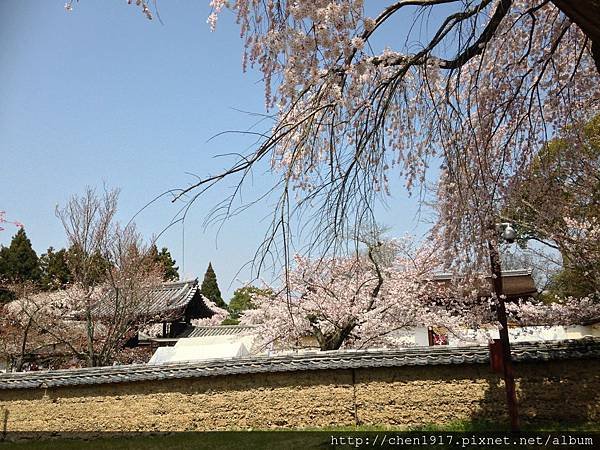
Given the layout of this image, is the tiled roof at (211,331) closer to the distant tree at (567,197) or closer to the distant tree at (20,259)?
the distant tree at (20,259)

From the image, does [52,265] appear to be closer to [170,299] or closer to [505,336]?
[170,299]

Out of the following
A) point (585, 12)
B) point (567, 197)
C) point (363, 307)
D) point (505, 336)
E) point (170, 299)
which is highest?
point (567, 197)

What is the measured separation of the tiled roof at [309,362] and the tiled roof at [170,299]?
Answer: 4.84m

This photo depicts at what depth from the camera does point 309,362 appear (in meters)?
7.13

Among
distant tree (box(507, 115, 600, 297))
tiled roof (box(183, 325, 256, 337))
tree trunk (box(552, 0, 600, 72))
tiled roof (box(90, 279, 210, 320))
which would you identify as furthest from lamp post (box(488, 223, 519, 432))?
tiled roof (box(183, 325, 256, 337))

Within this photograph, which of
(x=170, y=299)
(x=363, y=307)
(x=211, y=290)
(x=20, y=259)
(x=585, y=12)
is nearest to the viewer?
(x=585, y=12)

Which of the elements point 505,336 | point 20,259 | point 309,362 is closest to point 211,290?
point 20,259

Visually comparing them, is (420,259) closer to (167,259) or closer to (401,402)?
(401,402)

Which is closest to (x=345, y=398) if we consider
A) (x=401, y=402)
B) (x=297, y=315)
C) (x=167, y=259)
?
(x=401, y=402)

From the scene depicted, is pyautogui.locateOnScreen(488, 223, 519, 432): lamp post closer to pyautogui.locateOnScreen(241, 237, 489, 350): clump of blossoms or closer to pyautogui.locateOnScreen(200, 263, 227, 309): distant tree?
pyautogui.locateOnScreen(241, 237, 489, 350): clump of blossoms

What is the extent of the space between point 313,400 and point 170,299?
11.3 meters

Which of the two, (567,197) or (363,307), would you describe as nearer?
(567,197)

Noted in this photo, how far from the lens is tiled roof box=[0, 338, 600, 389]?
629cm

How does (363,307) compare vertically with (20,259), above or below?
below
